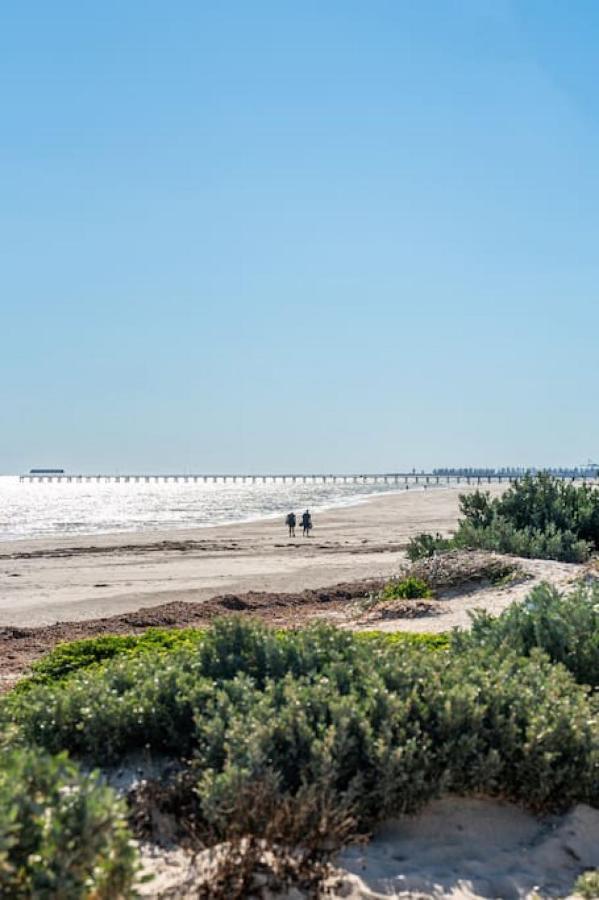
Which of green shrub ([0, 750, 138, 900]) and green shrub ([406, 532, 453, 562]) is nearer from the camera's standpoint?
green shrub ([0, 750, 138, 900])

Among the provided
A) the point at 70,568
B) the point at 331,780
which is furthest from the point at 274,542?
the point at 331,780

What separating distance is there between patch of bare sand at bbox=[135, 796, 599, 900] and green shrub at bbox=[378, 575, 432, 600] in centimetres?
803

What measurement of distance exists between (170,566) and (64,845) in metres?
22.5

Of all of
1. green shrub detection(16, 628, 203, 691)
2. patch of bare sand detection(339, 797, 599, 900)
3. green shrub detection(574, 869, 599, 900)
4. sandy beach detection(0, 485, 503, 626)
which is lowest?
sandy beach detection(0, 485, 503, 626)

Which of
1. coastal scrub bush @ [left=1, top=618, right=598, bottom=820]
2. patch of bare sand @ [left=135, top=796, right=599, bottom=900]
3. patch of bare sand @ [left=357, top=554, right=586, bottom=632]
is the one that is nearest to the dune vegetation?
coastal scrub bush @ [left=1, top=618, right=598, bottom=820]

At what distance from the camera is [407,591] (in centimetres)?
1310

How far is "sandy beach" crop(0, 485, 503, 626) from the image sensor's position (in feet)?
59.7

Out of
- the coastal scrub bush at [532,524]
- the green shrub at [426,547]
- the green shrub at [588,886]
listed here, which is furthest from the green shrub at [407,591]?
the green shrub at [588,886]

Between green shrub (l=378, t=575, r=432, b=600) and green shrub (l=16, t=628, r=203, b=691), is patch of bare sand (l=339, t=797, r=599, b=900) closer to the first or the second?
green shrub (l=16, t=628, r=203, b=691)

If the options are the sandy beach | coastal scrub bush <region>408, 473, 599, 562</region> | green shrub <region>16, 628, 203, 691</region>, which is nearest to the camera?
green shrub <region>16, 628, 203, 691</region>

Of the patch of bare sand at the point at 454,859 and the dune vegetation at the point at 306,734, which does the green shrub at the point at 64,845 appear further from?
the patch of bare sand at the point at 454,859

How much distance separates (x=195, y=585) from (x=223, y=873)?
16.8 m

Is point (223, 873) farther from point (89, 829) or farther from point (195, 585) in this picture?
point (195, 585)

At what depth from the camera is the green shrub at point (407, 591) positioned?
13047mm
